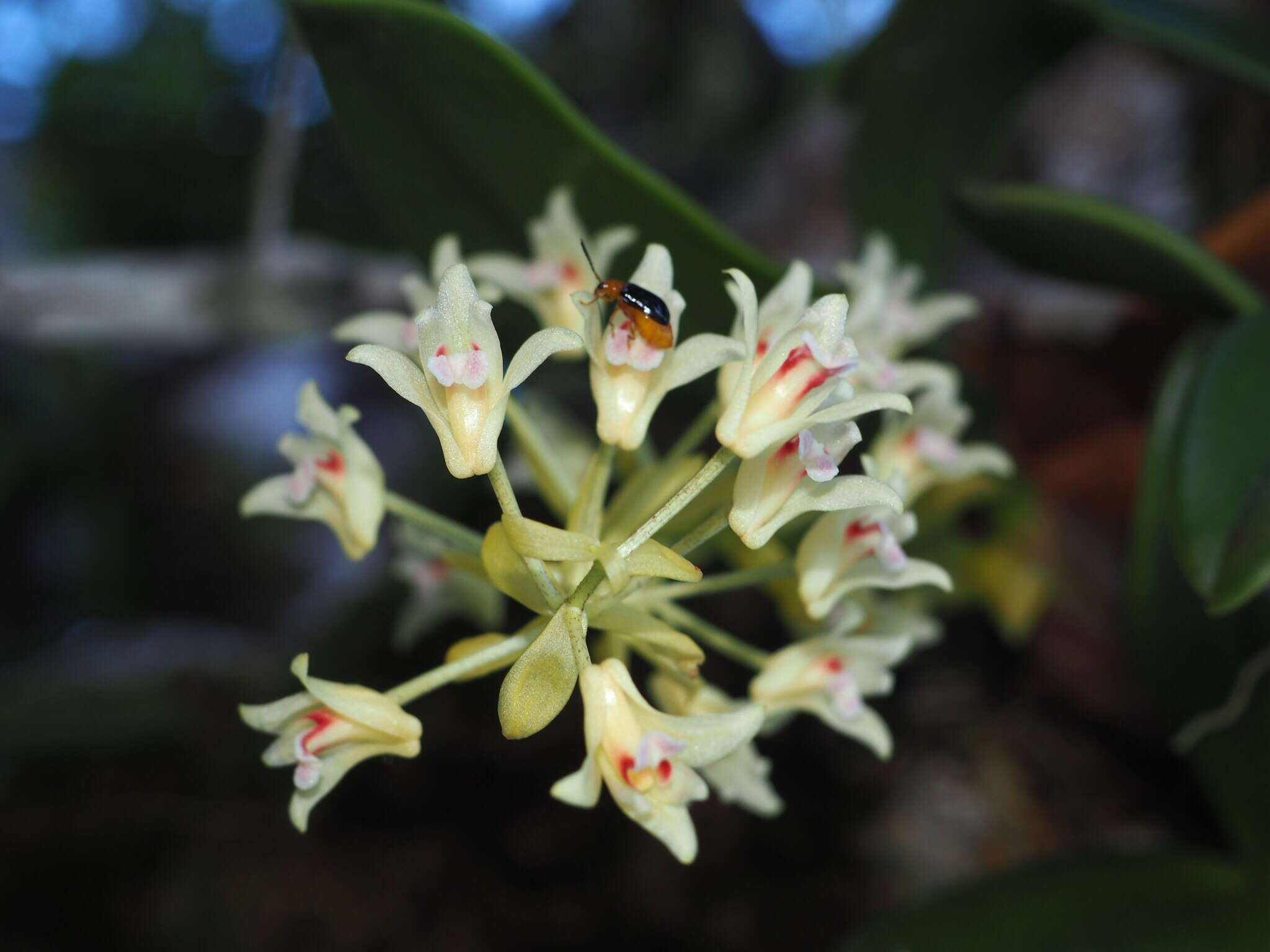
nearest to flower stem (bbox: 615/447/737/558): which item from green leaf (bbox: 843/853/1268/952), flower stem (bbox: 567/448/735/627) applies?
flower stem (bbox: 567/448/735/627)

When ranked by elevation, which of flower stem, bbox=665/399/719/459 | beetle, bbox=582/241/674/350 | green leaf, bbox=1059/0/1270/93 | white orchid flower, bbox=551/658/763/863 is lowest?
white orchid flower, bbox=551/658/763/863

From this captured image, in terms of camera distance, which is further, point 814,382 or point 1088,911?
point 1088,911

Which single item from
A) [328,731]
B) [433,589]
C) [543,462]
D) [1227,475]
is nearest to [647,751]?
[328,731]

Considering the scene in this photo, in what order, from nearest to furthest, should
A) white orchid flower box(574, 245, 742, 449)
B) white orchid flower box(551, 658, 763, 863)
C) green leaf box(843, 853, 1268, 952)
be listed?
white orchid flower box(551, 658, 763, 863) → white orchid flower box(574, 245, 742, 449) → green leaf box(843, 853, 1268, 952)

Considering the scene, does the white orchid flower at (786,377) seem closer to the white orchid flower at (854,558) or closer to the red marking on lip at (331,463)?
the white orchid flower at (854,558)

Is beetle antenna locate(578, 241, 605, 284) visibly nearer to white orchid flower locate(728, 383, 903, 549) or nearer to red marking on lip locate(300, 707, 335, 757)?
white orchid flower locate(728, 383, 903, 549)

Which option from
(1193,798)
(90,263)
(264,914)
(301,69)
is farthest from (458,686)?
(1193,798)

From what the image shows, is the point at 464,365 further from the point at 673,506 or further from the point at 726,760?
the point at 726,760
